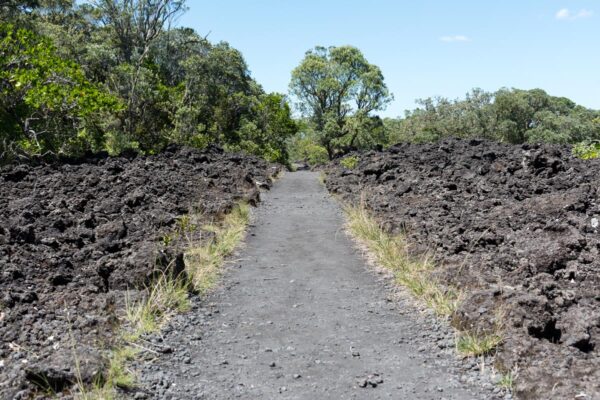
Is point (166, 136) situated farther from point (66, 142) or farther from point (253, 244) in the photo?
point (253, 244)

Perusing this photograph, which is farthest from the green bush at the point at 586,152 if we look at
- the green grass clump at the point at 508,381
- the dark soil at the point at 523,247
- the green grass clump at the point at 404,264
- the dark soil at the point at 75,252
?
the green grass clump at the point at 508,381

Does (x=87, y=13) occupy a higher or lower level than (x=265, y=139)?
higher

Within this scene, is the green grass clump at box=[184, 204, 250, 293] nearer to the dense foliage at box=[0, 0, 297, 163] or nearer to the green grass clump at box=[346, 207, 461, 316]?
the green grass clump at box=[346, 207, 461, 316]

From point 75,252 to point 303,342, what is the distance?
11.9 feet

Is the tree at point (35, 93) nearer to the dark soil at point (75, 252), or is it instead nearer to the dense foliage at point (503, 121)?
the dark soil at point (75, 252)

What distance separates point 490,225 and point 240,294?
12.9 feet

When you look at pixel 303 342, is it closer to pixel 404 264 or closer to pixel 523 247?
pixel 404 264

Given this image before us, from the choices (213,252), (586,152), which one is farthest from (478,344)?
(586,152)

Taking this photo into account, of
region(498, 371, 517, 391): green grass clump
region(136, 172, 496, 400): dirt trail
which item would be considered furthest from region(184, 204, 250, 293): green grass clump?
region(498, 371, 517, 391): green grass clump

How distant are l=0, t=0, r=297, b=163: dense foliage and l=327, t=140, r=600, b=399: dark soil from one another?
9204 millimetres

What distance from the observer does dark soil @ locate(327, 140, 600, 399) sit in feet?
15.6

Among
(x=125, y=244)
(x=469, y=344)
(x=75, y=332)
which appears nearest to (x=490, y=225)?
(x=469, y=344)

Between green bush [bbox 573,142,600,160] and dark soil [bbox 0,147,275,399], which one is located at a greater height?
green bush [bbox 573,142,600,160]

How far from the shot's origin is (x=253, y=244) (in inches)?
408
